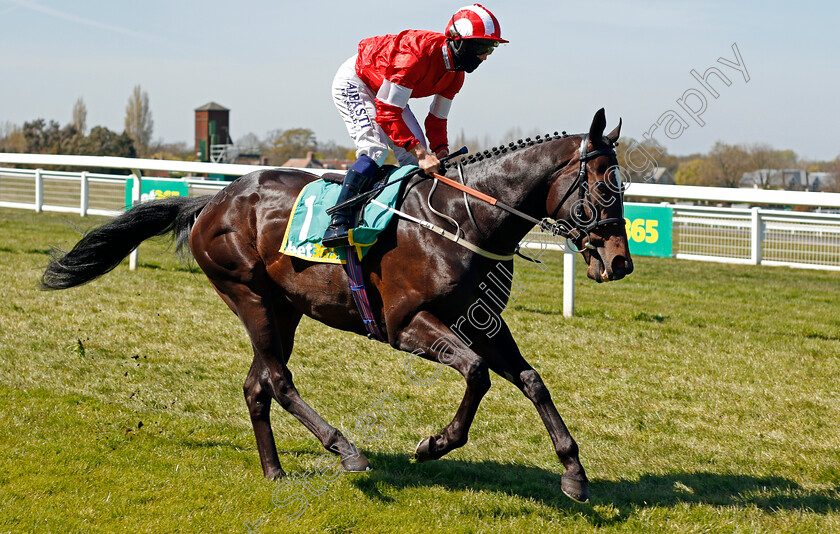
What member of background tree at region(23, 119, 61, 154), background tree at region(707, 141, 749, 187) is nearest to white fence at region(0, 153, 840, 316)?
background tree at region(707, 141, 749, 187)

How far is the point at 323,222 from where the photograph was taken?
13.1 ft

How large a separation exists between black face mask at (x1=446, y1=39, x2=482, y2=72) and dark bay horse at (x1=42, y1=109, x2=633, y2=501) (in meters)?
0.45

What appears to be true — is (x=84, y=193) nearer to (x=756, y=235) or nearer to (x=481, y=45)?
(x=756, y=235)

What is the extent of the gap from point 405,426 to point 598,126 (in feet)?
7.27

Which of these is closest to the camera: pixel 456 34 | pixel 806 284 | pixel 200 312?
pixel 456 34

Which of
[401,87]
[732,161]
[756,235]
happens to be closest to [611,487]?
Result: [401,87]

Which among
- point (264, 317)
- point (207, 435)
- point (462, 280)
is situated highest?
point (462, 280)

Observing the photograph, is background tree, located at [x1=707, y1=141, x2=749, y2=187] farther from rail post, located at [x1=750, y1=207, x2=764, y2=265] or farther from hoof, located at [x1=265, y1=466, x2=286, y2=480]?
hoof, located at [x1=265, y1=466, x2=286, y2=480]

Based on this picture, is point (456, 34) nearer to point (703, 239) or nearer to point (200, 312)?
point (200, 312)

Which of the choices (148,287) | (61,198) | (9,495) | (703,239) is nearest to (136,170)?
(148,287)

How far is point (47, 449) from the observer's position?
398cm

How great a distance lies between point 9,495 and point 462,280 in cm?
222

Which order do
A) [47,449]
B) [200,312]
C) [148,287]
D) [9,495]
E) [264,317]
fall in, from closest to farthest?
[9,495]
[47,449]
[264,317]
[200,312]
[148,287]

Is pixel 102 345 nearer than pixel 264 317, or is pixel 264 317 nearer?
pixel 264 317
